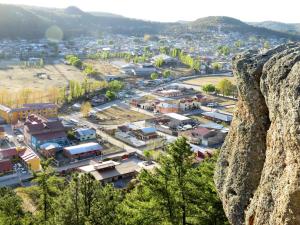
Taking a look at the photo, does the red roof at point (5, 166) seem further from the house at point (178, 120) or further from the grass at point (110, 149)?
the house at point (178, 120)

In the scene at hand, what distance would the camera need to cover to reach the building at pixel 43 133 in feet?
74.4

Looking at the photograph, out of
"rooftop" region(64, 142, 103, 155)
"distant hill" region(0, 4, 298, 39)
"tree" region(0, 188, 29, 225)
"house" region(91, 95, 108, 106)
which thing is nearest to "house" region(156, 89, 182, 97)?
"house" region(91, 95, 108, 106)

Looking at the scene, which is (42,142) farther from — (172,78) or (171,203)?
(172,78)

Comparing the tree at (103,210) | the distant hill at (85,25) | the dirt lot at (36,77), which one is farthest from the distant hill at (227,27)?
the tree at (103,210)

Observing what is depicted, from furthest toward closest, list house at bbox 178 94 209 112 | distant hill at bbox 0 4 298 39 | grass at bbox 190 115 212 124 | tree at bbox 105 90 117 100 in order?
distant hill at bbox 0 4 298 39 → tree at bbox 105 90 117 100 → house at bbox 178 94 209 112 → grass at bbox 190 115 212 124

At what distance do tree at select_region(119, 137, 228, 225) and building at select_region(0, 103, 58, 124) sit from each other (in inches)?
862

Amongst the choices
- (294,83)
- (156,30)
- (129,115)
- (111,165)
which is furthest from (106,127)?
(156,30)

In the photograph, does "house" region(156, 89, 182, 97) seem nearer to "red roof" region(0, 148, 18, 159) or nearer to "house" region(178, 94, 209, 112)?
"house" region(178, 94, 209, 112)

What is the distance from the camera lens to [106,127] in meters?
27.2

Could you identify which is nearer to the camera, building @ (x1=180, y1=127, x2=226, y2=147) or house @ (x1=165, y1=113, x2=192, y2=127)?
building @ (x1=180, y1=127, x2=226, y2=147)

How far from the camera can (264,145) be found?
483 centimetres

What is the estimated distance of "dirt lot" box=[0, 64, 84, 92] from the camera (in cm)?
3978

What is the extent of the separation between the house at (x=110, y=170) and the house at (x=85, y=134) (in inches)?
182

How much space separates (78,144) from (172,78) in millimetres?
25759
